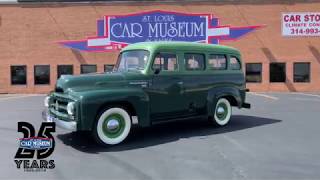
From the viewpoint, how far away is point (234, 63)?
12.3 m

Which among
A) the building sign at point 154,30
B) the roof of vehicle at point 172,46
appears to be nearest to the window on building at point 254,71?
the building sign at point 154,30

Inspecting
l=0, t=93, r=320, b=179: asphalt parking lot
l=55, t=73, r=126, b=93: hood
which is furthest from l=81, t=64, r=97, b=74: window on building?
l=55, t=73, r=126, b=93: hood

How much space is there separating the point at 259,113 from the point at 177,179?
888 centimetres

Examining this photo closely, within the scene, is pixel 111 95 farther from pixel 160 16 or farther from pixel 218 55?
pixel 160 16

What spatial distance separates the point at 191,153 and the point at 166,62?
2.67 meters

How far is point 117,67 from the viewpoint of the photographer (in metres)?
10.8

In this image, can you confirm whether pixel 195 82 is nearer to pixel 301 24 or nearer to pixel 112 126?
pixel 112 126

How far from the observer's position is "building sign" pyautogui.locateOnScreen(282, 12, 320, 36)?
1102 inches

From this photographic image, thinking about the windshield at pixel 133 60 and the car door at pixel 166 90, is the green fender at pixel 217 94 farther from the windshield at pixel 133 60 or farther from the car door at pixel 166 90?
the windshield at pixel 133 60

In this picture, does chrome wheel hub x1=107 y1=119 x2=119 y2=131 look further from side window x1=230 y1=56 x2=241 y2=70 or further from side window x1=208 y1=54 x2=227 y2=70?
side window x1=230 y1=56 x2=241 y2=70

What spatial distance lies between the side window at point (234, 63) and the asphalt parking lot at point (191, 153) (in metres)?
1.64

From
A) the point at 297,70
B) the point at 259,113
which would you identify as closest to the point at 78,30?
the point at 297,70

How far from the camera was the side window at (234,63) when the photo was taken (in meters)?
12.2

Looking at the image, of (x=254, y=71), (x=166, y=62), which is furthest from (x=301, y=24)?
(x=166, y=62)
